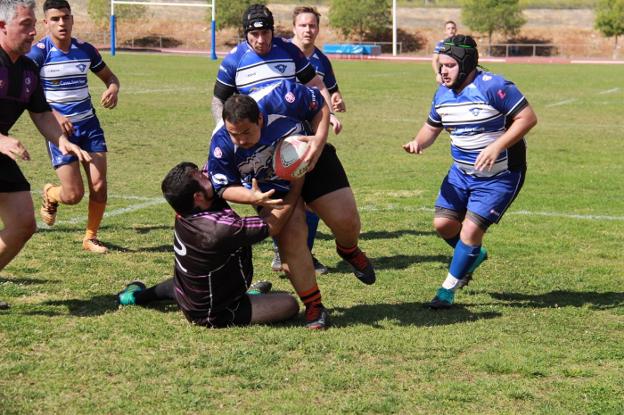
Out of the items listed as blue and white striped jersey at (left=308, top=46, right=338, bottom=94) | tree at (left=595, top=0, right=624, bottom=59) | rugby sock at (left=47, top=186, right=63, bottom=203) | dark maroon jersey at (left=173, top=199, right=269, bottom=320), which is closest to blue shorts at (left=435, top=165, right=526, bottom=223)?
dark maroon jersey at (left=173, top=199, right=269, bottom=320)

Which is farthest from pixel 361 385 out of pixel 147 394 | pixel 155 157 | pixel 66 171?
pixel 155 157

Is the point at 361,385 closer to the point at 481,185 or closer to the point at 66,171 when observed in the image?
the point at 481,185

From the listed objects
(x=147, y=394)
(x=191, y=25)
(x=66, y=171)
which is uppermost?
(x=191, y=25)

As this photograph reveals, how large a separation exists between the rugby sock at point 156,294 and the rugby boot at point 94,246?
1966 mm

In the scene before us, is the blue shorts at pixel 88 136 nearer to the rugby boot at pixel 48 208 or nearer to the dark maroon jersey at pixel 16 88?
the rugby boot at pixel 48 208

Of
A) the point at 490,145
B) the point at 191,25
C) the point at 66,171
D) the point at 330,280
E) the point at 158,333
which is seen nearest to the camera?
the point at 158,333

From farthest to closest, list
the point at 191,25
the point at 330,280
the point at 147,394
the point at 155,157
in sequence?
the point at 191,25 < the point at 155,157 < the point at 330,280 < the point at 147,394

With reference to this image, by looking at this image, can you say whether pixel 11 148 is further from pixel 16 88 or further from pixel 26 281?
pixel 26 281

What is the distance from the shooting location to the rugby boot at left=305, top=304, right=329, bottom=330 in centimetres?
628

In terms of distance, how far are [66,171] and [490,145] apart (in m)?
4.10

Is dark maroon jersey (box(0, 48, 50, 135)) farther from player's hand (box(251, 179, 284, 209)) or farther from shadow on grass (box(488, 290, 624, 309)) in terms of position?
shadow on grass (box(488, 290, 624, 309))

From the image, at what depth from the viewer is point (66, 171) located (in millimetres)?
8633

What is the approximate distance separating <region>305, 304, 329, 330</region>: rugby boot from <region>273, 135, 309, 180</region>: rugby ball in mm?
951

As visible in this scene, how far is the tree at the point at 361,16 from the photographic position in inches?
3152
